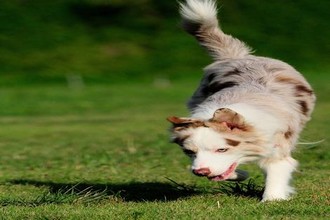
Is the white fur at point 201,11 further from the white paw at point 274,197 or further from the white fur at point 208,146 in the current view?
the white fur at point 208,146

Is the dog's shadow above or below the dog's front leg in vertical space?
below

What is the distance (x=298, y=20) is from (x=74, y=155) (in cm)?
3256

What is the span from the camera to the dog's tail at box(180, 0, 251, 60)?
10.1 metres

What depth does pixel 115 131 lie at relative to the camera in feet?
61.5

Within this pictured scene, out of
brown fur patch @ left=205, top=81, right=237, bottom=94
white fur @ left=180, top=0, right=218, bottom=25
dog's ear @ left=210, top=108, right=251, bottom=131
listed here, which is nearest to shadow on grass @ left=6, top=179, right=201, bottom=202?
brown fur patch @ left=205, top=81, right=237, bottom=94

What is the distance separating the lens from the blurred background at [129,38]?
130ft

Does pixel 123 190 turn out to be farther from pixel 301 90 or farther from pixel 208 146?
pixel 208 146

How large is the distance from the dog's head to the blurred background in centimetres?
3010

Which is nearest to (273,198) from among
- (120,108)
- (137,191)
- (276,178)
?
(276,178)

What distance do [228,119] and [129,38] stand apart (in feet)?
119

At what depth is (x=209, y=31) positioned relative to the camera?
10.4 m

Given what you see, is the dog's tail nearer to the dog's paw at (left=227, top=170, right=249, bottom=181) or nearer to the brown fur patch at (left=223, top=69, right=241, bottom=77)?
the brown fur patch at (left=223, top=69, right=241, bottom=77)

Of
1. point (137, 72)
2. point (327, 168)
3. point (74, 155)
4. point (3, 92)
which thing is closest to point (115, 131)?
point (74, 155)

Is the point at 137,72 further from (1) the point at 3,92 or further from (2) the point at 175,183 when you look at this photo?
(2) the point at 175,183
